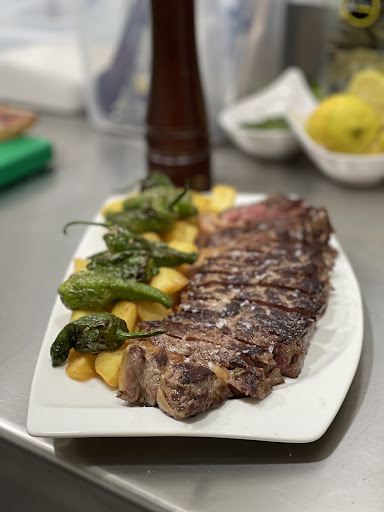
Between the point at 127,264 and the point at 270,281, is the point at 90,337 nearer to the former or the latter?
the point at 127,264

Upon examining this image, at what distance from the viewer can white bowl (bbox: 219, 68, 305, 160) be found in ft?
7.40

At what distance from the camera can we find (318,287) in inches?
50.4

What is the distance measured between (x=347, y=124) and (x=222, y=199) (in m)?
0.51

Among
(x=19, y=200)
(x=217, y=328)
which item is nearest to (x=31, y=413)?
(x=217, y=328)

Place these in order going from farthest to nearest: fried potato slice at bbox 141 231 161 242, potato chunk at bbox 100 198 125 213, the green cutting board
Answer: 1. the green cutting board
2. potato chunk at bbox 100 198 125 213
3. fried potato slice at bbox 141 231 161 242

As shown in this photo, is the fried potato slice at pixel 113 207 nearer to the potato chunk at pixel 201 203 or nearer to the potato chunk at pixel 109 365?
the potato chunk at pixel 201 203

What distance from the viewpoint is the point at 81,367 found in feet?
3.74

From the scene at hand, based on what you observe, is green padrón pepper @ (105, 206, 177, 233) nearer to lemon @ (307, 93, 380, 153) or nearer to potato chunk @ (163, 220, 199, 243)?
potato chunk @ (163, 220, 199, 243)

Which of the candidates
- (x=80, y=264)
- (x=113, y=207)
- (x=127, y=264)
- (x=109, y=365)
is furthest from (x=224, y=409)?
(x=113, y=207)

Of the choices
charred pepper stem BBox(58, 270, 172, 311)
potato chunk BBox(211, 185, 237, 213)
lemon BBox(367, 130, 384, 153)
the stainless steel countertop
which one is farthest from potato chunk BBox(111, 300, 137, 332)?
lemon BBox(367, 130, 384, 153)

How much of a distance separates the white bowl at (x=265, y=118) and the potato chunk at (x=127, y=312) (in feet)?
3.82

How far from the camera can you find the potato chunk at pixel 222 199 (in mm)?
1802

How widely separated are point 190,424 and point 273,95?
5.66 ft

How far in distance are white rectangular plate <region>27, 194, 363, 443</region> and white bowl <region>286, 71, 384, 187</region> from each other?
92 cm
